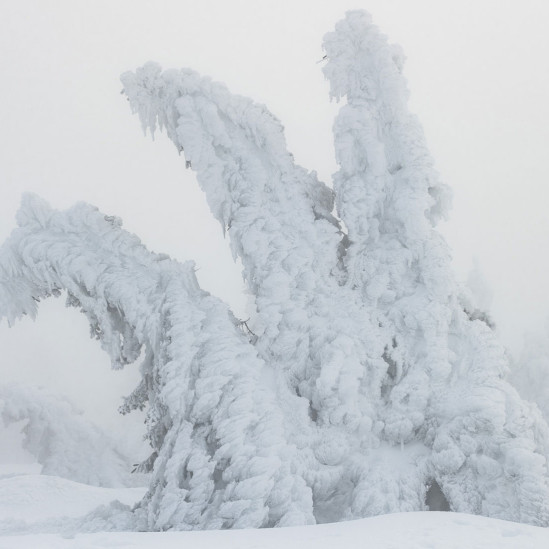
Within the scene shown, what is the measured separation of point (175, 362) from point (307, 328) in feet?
6.89

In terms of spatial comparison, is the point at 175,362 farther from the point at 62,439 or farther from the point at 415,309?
the point at 62,439

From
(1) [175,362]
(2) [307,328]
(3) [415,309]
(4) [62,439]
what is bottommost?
(4) [62,439]

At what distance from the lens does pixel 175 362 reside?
9.86m

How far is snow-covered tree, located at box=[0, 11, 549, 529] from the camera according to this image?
878 centimetres

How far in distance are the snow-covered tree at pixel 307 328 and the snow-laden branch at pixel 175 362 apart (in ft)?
0.09

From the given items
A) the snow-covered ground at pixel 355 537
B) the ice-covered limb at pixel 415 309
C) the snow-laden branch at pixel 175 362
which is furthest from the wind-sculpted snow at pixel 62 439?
the snow-covered ground at pixel 355 537

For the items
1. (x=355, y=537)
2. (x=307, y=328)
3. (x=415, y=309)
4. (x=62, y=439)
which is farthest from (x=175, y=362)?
(x=62, y=439)

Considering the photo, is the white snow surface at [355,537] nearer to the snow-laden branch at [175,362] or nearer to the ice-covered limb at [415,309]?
the snow-laden branch at [175,362]

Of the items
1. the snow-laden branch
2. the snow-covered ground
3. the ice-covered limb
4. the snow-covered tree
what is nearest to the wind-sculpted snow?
the snow-covered tree

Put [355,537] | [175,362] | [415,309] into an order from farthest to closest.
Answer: [415,309] → [175,362] → [355,537]

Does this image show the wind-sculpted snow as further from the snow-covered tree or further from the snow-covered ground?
the snow-covered ground

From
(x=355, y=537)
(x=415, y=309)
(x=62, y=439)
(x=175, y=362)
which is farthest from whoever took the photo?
(x=62, y=439)

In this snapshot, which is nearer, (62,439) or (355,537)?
(355,537)

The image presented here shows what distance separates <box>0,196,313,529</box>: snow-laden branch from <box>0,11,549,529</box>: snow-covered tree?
27mm
